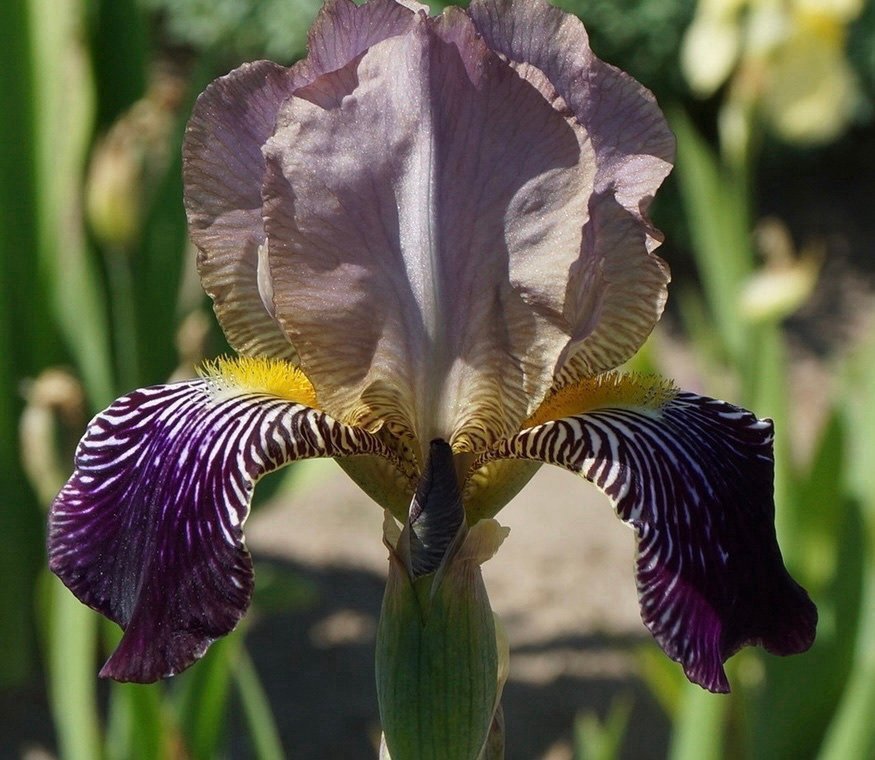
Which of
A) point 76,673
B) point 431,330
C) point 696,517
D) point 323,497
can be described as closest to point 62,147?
point 76,673

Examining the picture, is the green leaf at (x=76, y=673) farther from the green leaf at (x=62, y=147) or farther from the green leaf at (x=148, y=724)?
the green leaf at (x=62, y=147)

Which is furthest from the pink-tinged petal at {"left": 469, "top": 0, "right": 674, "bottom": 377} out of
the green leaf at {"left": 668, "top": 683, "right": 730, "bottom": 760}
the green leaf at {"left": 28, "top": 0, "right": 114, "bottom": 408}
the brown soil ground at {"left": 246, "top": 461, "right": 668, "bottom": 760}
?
the green leaf at {"left": 28, "top": 0, "right": 114, "bottom": 408}

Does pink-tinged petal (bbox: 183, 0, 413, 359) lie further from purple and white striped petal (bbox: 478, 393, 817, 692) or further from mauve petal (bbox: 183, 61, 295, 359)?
purple and white striped petal (bbox: 478, 393, 817, 692)

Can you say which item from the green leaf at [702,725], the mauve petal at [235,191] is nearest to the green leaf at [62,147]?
the green leaf at [702,725]

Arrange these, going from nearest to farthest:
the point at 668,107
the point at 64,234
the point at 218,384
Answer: the point at 218,384
the point at 64,234
the point at 668,107

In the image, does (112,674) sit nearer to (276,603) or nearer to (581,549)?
(276,603)

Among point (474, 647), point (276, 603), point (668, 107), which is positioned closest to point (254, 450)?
Answer: point (474, 647)
